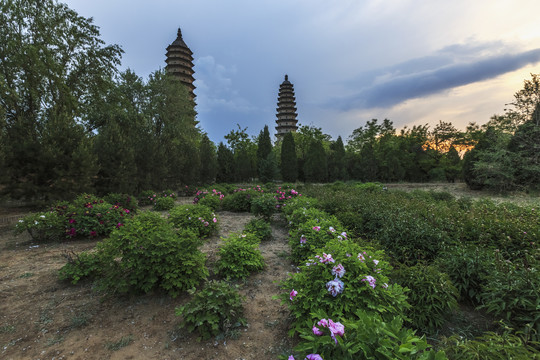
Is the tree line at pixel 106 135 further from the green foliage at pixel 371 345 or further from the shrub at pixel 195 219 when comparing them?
the green foliage at pixel 371 345

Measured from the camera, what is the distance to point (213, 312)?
Result: 2.25 meters

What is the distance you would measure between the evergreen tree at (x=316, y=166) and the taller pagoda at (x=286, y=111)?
24018mm

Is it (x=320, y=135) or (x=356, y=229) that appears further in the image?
(x=320, y=135)

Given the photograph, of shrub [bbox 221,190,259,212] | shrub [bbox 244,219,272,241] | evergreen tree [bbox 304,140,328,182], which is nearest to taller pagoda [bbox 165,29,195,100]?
evergreen tree [bbox 304,140,328,182]

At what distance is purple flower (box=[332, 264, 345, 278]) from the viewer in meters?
2.04

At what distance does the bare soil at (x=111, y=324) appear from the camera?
2.06m

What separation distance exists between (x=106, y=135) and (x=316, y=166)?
1950cm

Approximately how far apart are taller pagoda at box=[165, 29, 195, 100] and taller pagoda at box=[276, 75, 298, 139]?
20486mm

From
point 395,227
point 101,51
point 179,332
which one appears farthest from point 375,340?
point 101,51

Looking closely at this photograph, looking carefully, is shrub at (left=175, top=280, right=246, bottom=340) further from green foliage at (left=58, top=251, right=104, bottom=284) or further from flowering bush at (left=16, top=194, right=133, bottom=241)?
flowering bush at (left=16, top=194, right=133, bottom=241)

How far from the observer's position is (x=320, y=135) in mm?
32781

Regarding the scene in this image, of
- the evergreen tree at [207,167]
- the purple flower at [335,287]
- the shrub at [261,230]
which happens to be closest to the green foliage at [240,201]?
the shrub at [261,230]

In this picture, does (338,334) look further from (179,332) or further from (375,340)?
(179,332)

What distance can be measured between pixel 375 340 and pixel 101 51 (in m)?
17.9
